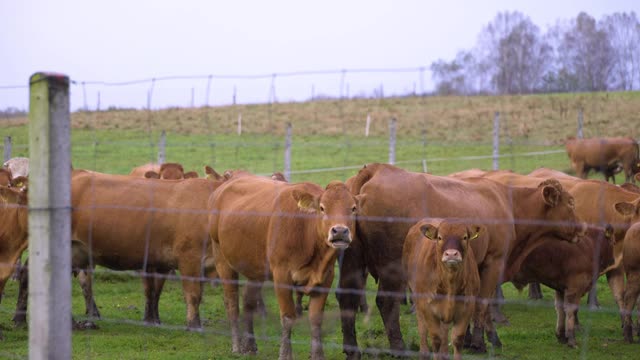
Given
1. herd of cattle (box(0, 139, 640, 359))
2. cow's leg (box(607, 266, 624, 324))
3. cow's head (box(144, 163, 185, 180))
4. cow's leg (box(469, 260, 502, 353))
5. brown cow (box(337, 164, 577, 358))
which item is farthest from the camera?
cow's head (box(144, 163, 185, 180))

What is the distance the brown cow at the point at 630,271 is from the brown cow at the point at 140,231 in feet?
15.0

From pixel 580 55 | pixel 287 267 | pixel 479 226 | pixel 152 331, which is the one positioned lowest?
pixel 152 331

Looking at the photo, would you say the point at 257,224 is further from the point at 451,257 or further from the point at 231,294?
the point at 451,257

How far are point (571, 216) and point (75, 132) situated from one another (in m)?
25.5

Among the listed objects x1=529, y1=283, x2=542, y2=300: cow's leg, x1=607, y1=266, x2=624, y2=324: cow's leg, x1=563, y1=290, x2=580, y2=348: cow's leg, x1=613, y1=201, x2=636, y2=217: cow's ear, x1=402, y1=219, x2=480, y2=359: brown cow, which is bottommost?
x1=529, y1=283, x2=542, y2=300: cow's leg

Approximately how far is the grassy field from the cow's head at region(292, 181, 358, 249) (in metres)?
0.67

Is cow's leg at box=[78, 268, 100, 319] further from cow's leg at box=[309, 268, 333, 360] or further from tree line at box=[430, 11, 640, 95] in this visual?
tree line at box=[430, 11, 640, 95]

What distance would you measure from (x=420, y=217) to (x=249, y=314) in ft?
7.03

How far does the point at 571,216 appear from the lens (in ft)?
28.5

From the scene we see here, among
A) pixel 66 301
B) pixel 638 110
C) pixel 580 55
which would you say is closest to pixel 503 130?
pixel 638 110

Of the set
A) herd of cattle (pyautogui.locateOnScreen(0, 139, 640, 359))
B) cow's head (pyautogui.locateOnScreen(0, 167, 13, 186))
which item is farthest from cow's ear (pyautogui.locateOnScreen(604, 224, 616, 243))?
cow's head (pyautogui.locateOnScreen(0, 167, 13, 186))

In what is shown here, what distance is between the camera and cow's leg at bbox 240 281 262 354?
27.9ft

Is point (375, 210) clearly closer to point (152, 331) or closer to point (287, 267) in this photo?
point (287, 267)

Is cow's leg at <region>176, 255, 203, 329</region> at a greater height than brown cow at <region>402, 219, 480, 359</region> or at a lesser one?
lesser
